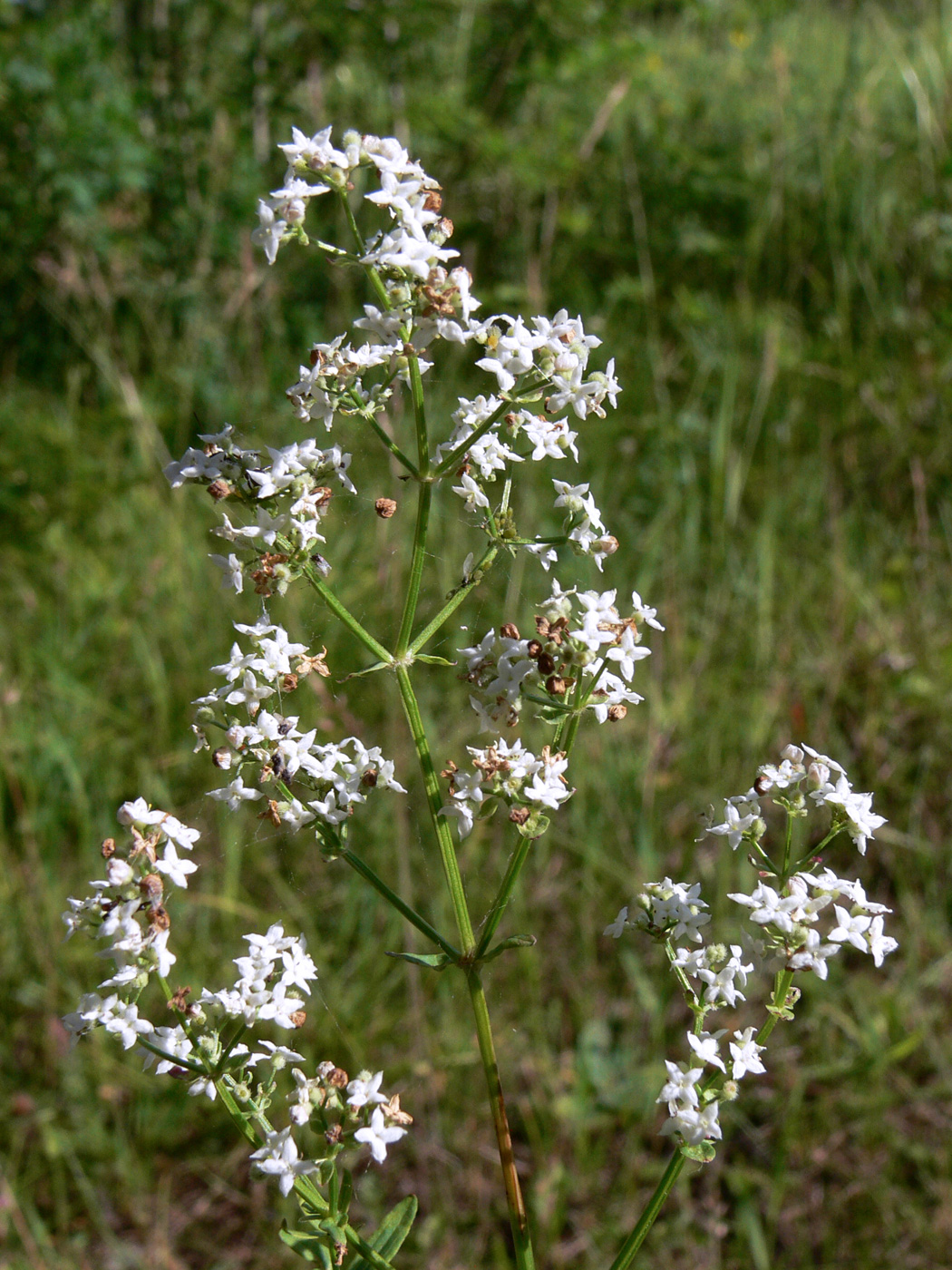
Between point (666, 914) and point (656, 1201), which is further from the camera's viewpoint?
point (666, 914)

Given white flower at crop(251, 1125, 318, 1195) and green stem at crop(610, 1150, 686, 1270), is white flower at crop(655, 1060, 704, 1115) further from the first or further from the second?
white flower at crop(251, 1125, 318, 1195)

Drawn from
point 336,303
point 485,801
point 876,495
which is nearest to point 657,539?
point 876,495

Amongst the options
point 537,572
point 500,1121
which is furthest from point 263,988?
point 537,572

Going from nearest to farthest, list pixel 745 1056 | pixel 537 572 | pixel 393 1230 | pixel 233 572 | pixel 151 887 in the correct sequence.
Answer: pixel 151 887 < pixel 745 1056 < pixel 233 572 < pixel 393 1230 < pixel 537 572

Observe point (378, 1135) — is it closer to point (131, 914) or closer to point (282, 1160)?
point (282, 1160)

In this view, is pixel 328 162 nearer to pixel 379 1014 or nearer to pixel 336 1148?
pixel 336 1148
